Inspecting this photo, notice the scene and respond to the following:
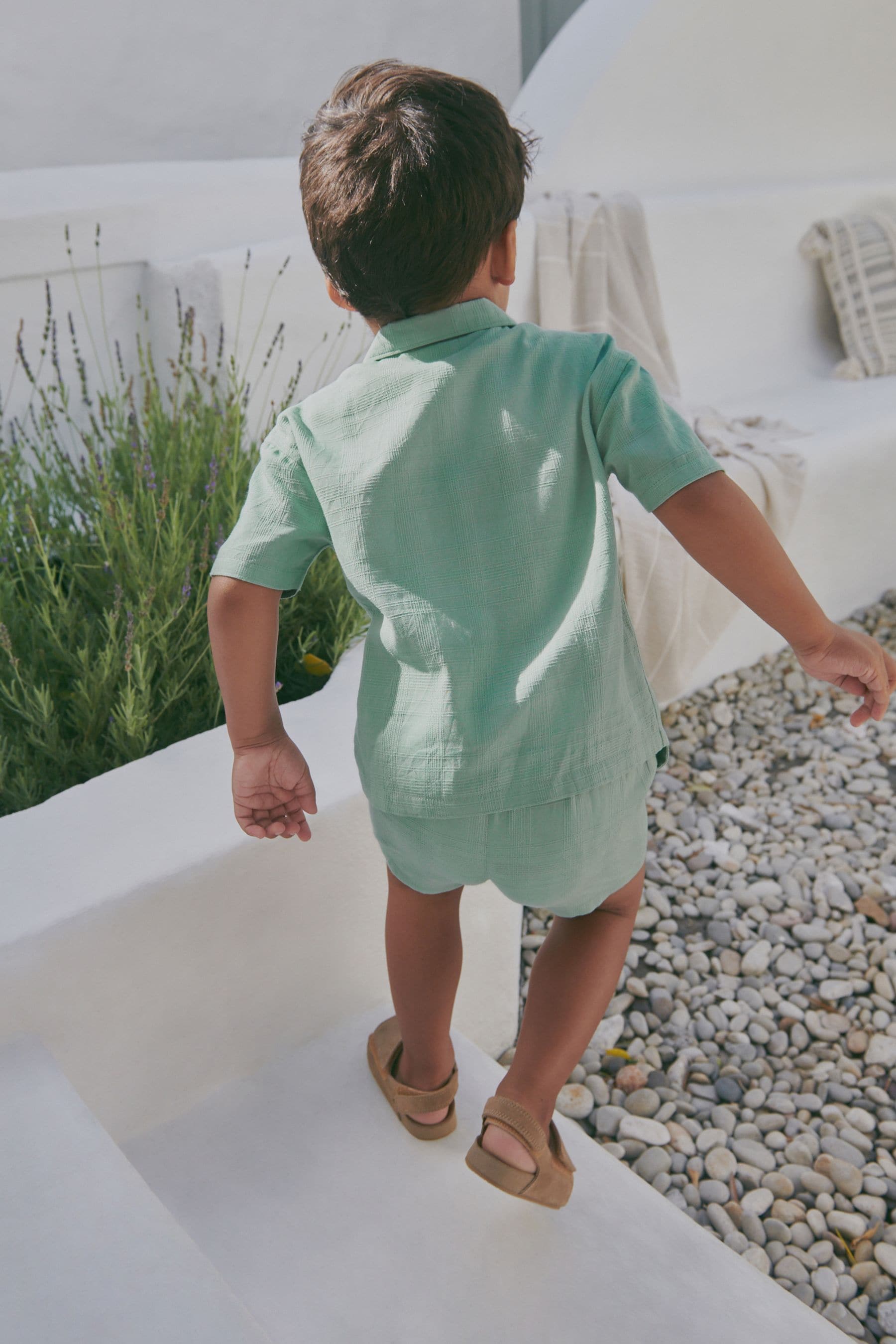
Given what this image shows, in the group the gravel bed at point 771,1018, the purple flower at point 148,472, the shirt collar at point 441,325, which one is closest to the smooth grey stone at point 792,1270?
the gravel bed at point 771,1018

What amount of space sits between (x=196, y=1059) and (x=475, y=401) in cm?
94

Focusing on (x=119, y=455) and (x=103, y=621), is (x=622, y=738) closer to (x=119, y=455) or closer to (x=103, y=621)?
(x=103, y=621)

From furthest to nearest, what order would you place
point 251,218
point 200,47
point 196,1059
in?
point 200,47
point 251,218
point 196,1059

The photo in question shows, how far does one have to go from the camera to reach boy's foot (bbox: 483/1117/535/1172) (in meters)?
1.16

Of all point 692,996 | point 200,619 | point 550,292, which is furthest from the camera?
point 550,292

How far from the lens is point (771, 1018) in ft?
6.10

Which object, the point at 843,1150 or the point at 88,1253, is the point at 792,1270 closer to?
the point at 843,1150

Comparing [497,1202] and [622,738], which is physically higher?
[622,738]

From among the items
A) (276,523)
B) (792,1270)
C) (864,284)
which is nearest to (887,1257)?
(792,1270)

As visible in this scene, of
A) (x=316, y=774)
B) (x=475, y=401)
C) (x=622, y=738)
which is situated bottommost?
(x=316, y=774)

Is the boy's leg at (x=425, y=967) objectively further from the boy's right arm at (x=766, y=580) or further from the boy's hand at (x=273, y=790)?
the boy's right arm at (x=766, y=580)

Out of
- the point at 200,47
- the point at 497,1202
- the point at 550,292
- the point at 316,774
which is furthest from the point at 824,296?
the point at 497,1202

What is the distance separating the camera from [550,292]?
11.5ft

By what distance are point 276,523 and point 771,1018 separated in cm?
134
